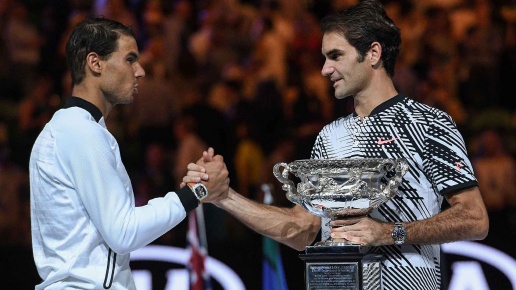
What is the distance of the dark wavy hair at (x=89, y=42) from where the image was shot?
4.13 m

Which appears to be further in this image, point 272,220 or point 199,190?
point 272,220

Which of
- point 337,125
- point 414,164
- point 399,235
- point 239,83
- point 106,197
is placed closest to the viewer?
point 106,197

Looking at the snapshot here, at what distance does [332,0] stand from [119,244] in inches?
349

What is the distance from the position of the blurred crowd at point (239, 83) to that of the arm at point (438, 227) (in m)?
4.56

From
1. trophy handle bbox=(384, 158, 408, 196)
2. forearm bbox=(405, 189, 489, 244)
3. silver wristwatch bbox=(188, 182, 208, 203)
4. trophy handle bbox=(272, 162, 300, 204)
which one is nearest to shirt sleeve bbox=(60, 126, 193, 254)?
silver wristwatch bbox=(188, 182, 208, 203)

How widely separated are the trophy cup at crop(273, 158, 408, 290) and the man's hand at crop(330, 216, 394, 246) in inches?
1.0

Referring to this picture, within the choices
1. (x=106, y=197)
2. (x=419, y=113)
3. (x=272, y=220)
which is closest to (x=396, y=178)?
(x=419, y=113)

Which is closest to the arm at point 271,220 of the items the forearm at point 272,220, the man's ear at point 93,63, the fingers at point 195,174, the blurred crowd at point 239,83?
the forearm at point 272,220

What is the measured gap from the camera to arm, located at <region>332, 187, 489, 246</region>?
389cm

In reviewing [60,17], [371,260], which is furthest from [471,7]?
[371,260]

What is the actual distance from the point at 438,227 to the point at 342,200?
45 centimetres

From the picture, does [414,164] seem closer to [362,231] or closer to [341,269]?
[362,231]

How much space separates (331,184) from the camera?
3.85 meters

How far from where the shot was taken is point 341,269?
387 cm
